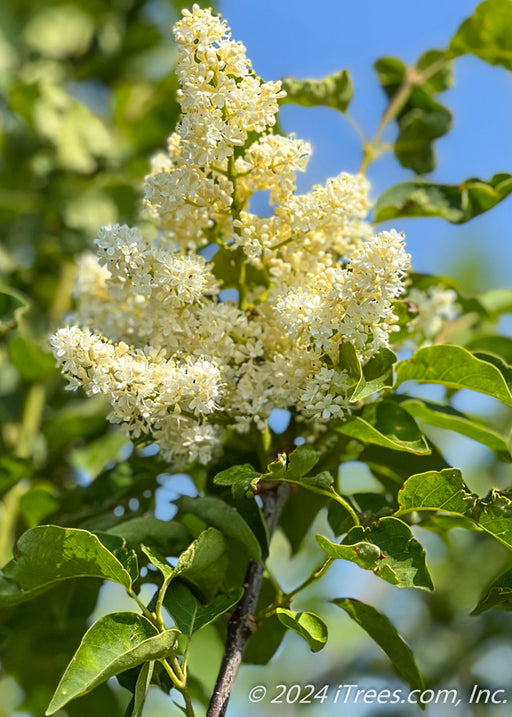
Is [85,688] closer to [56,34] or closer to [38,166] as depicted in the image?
[38,166]

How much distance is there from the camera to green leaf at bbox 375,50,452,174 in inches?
61.6

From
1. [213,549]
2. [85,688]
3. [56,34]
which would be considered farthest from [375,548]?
[56,34]

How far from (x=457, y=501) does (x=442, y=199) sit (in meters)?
0.63

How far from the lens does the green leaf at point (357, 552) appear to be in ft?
2.99

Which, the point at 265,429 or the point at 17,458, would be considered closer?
the point at 265,429

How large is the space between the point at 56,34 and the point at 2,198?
0.71 metres

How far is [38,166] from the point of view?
238 cm

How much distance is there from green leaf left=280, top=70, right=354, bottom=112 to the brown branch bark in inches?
25.2

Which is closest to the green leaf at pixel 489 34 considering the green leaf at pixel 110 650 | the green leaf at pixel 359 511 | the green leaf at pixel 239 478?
the green leaf at pixel 359 511

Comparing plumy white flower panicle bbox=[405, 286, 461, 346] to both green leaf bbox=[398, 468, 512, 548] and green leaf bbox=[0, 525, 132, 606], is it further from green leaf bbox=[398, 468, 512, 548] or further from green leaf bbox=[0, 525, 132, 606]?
green leaf bbox=[0, 525, 132, 606]

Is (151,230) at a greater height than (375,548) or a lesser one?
greater

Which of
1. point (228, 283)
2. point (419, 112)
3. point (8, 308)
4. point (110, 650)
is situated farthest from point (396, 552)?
point (419, 112)

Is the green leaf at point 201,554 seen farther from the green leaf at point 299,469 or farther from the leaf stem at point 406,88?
the leaf stem at point 406,88

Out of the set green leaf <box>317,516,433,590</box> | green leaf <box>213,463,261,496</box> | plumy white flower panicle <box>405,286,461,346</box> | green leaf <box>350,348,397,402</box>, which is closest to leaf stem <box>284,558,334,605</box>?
green leaf <box>317,516,433,590</box>
